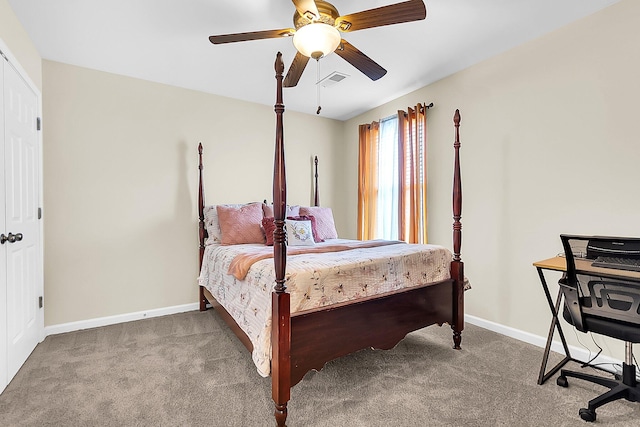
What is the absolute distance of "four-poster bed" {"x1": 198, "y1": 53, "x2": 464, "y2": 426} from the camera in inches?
64.0

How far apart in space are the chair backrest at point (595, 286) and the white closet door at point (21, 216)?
3552 mm

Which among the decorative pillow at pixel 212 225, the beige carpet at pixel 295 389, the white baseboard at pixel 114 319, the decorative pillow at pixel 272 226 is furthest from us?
the decorative pillow at pixel 212 225

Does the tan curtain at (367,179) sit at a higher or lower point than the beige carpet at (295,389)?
higher

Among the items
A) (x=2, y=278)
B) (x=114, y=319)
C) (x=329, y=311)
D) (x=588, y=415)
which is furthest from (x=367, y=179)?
(x=2, y=278)

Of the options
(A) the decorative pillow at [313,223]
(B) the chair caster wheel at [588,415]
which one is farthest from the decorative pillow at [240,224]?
(B) the chair caster wheel at [588,415]

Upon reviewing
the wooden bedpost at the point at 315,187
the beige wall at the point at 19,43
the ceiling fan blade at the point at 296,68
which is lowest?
the wooden bedpost at the point at 315,187

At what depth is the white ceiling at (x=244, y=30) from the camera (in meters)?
2.12

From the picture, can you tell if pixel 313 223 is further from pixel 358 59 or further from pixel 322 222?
pixel 358 59

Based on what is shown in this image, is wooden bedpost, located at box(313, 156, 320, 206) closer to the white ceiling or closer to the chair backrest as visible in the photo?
the white ceiling

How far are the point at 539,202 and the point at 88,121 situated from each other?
13.9ft

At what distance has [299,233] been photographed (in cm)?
318

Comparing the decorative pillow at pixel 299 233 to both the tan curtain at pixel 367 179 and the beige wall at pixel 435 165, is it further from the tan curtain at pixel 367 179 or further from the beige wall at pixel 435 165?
the tan curtain at pixel 367 179

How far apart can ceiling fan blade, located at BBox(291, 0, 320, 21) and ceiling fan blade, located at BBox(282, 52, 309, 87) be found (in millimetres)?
345

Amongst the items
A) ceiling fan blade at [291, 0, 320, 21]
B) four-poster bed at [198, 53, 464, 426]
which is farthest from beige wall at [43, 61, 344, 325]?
ceiling fan blade at [291, 0, 320, 21]
